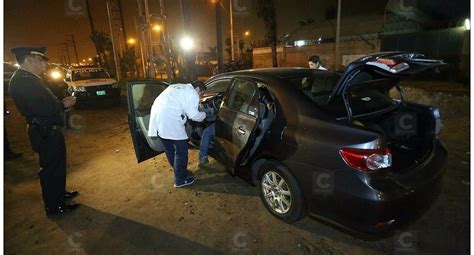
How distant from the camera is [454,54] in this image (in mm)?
12922

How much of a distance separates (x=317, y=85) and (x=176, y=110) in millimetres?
1830

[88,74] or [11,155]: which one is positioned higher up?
[88,74]

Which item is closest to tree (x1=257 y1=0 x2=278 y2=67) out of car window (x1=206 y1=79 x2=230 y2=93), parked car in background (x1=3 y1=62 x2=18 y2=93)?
parked car in background (x1=3 y1=62 x2=18 y2=93)

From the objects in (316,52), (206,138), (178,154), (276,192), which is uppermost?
(316,52)

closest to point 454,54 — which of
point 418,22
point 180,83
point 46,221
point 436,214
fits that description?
point 418,22

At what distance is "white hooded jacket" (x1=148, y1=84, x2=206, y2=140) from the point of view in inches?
155

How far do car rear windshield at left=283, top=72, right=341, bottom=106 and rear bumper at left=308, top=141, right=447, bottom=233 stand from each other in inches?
35.0

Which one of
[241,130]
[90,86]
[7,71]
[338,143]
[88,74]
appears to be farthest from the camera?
[7,71]

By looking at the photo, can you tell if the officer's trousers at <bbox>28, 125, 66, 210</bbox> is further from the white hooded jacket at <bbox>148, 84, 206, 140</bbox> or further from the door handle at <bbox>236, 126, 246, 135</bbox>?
the door handle at <bbox>236, 126, 246, 135</bbox>

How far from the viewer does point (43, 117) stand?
3.38m

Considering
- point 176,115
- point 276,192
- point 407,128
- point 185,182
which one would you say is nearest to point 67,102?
point 176,115

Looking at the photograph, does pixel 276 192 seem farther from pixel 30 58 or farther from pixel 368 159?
pixel 30 58

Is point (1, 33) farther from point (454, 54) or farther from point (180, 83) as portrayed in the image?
point (454, 54)

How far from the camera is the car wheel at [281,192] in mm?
3004
